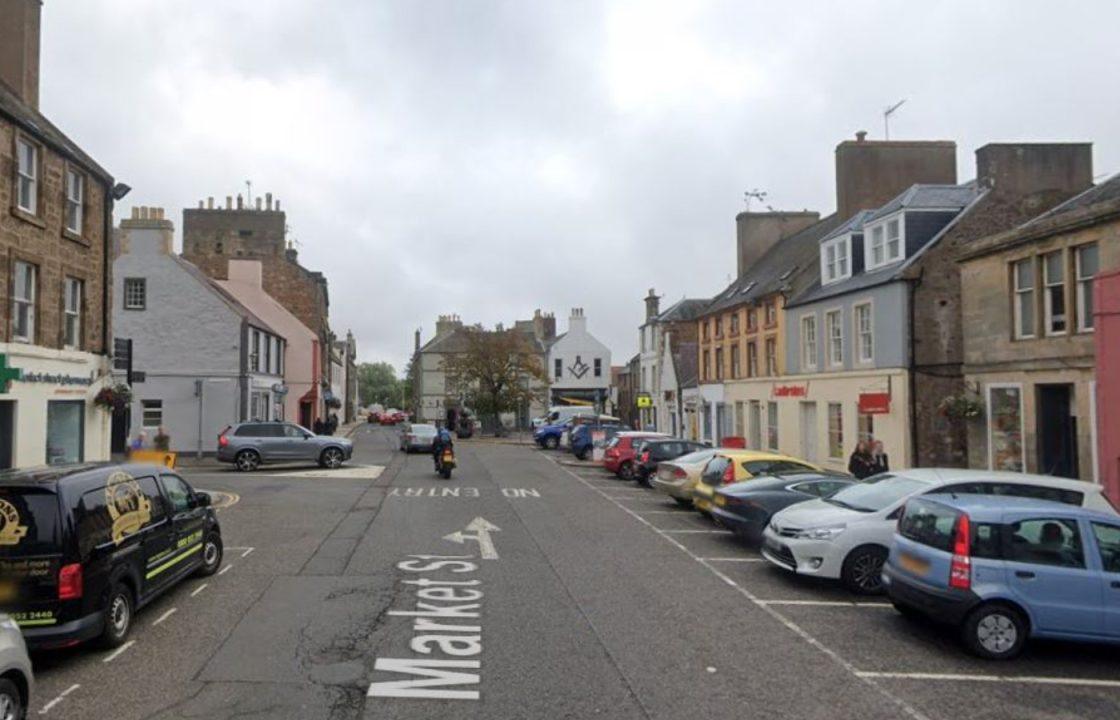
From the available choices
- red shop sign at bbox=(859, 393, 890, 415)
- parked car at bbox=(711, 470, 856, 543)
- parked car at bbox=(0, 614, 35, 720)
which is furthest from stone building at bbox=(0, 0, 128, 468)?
red shop sign at bbox=(859, 393, 890, 415)

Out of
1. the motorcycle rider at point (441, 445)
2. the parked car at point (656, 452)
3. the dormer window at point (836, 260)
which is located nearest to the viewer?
A: the parked car at point (656, 452)

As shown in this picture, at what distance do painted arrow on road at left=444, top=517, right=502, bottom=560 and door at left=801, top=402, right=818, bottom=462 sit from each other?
15768 mm

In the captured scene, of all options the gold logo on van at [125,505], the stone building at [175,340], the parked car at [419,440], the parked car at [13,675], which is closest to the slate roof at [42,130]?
the gold logo on van at [125,505]

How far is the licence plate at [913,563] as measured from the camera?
844cm

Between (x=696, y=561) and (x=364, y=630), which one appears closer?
(x=364, y=630)

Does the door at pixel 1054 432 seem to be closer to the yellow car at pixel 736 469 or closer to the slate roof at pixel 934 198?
the yellow car at pixel 736 469

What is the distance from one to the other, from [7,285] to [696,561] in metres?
14.0

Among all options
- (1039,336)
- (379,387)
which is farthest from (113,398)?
(379,387)

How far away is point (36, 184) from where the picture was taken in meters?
17.4

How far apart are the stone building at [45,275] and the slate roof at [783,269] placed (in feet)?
72.9

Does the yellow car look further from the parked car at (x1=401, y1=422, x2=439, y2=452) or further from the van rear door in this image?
the parked car at (x1=401, y1=422, x2=439, y2=452)

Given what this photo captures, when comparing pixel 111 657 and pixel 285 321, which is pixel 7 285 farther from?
pixel 285 321

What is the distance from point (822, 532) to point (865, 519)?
613mm

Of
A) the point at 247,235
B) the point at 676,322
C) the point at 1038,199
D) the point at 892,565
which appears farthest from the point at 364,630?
the point at 247,235
